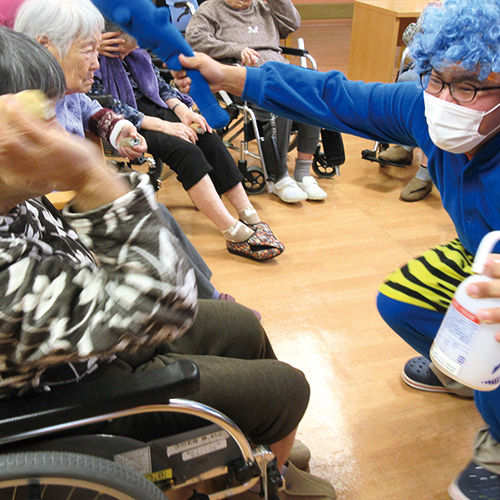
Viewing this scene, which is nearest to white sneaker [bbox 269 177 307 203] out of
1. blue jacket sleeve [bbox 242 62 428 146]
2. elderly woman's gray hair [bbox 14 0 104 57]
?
blue jacket sleeve [bbox 242 62 428 146]

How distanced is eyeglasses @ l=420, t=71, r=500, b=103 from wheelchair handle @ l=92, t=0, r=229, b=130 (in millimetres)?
696

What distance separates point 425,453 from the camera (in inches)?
59.6

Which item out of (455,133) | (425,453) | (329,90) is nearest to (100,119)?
(329,90)

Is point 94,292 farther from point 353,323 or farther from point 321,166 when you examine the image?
point 321,166

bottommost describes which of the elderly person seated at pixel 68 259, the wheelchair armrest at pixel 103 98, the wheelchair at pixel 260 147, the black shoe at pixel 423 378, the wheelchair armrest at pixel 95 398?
the black shoe at pixel 423 378

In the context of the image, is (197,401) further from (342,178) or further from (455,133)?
(342,178)

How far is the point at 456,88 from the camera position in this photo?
4.04 ft

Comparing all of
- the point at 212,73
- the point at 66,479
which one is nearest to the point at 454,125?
the point at 212,73

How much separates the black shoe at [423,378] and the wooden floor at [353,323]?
0.02 meters

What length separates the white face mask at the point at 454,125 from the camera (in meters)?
1.22

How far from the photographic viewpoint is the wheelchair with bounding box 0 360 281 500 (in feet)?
2.47

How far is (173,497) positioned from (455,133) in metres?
1.06

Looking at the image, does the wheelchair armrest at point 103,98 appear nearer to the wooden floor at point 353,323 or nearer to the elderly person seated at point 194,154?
the elderly person seated at point 194,154

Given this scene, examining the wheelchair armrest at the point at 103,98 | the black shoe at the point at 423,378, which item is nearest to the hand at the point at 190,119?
the wheelchair armrest at the point at 103,98
